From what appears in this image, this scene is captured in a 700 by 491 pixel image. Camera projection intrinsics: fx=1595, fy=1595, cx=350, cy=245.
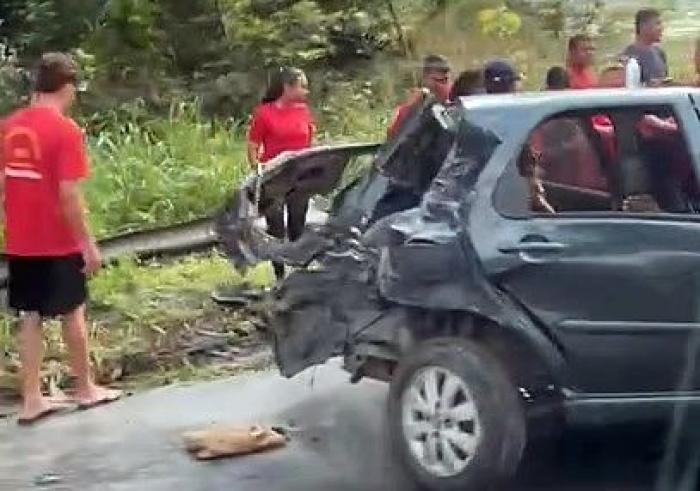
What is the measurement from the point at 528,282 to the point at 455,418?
62cm

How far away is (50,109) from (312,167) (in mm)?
1669

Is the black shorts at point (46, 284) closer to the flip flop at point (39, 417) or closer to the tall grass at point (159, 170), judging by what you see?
the flip flop at point (39, 417)

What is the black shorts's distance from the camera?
7984 mm

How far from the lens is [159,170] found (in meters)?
14.2

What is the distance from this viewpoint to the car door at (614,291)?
6172mm

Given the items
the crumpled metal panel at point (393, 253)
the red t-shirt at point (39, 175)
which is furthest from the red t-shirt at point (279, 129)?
the crumpled metal panel at point (393, 253)

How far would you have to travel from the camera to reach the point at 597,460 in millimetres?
6871

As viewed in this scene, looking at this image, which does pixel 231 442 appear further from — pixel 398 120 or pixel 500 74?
pixel 500 74

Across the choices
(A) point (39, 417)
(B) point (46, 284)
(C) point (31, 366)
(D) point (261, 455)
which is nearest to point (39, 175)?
(B) point (46, 284)

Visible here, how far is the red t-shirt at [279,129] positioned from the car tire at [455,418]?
170 inches

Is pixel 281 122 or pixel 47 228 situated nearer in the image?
pixel 47 228

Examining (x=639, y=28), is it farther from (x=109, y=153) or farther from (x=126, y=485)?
(x=126, y=485)

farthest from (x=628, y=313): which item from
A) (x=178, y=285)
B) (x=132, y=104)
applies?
(x=132, y=104)

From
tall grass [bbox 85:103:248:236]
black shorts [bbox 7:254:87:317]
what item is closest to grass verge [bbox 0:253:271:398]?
black shorts [bbox 7:254:87:317]
